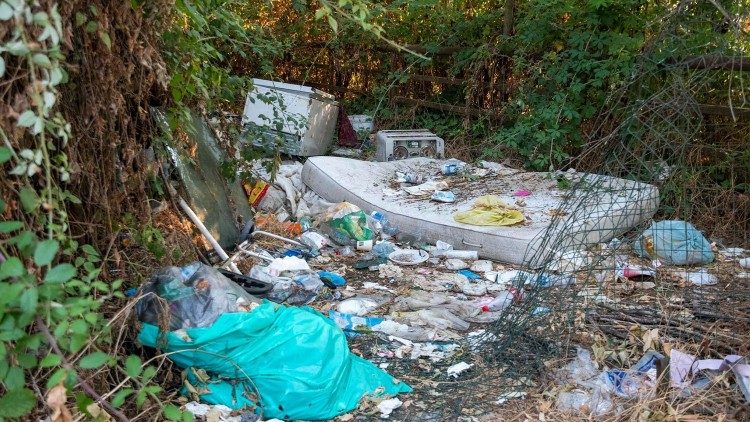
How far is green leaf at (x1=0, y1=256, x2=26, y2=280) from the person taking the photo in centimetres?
186

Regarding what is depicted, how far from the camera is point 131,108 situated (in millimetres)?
3350

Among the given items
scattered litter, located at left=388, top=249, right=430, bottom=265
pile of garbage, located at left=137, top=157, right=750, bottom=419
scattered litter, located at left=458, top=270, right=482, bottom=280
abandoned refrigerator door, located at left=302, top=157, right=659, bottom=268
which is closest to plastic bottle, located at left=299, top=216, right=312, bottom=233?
pile of garbage, located at left=137, top=157, right=750, bottom=419

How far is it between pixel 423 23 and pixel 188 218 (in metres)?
5.75

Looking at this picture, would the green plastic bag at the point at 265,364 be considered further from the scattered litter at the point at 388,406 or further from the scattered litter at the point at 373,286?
the scattered litter at the point at 373,286

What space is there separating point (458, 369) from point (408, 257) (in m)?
1.78

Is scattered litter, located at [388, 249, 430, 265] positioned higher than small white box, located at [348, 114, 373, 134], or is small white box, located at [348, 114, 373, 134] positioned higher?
small white box, located at [348, 114, 373, 134]

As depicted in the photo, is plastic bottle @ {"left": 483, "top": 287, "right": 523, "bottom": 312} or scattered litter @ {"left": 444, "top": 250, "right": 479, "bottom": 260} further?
scattered litter @ {"left": 444, "top": 250, "right": 479, "bottom": 260}

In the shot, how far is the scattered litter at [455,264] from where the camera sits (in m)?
5.09

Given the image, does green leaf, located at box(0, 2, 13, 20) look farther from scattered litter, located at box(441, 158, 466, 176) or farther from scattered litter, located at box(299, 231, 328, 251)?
scattered litter, located at box(441, 158, 466, 176)

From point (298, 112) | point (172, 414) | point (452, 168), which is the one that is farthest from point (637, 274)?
point (298, 112)

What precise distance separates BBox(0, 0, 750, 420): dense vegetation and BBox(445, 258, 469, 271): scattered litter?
1366 mm

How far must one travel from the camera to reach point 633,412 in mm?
2891

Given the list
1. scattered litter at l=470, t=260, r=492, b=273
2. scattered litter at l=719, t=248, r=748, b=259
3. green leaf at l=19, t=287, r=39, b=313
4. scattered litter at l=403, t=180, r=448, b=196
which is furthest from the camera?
scattered litter at l=403, t=180, r=448, b=196

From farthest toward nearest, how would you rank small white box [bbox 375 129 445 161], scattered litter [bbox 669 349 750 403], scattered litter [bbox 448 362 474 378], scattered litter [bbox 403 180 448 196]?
small white box [bbox 375 129 445 161], scattered litter [bbox 403 180 448 196], scattered litter [bbox 448 362 474 378], scattered litter [bbox 669 349 750 403]
